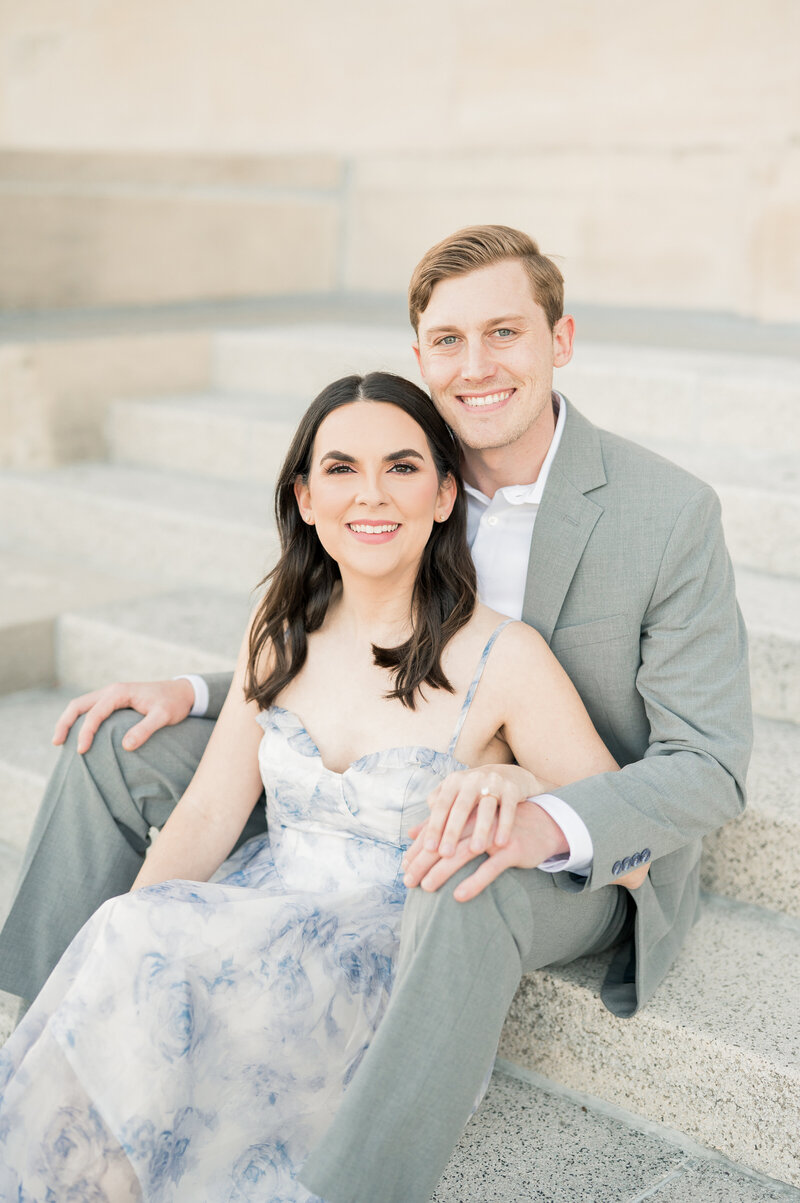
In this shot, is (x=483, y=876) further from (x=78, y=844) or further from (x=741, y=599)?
(x=741, y=599)

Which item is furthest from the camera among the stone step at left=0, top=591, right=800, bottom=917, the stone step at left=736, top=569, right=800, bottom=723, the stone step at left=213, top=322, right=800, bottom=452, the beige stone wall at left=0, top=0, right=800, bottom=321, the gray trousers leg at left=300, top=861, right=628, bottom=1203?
the beige stone wall at left=0, top=0, right=800, bottom=321

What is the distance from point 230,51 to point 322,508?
5.47 metres

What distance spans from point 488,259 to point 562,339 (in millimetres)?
239

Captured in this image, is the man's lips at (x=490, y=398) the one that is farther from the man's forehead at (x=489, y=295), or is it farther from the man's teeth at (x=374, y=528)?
the man's teeth at (x=374, y=528)

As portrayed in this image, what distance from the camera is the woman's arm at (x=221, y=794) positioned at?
234cm

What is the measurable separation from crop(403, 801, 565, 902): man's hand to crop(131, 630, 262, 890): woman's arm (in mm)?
557

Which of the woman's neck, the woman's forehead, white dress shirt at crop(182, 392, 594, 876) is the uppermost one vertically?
the woman's forehead

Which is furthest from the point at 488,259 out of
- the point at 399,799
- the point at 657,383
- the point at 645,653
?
the point at 657,383

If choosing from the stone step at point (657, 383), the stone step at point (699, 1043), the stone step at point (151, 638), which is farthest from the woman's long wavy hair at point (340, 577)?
the stone step at point (657, 383)

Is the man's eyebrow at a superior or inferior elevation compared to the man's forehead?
inferior

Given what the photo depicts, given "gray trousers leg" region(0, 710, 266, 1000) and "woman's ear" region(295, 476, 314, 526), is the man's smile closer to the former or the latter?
"woman's ear" region(295, 476, 314, 526)

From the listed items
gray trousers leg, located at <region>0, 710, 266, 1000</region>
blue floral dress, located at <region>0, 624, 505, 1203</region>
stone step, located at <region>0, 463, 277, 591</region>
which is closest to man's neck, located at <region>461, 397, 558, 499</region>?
blue floral dress, located at <region>0, 624, 505, 1203</region>

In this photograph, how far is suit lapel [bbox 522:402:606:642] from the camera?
2240 millimetres

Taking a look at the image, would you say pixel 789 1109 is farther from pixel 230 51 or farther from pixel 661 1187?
pixel 230 51
